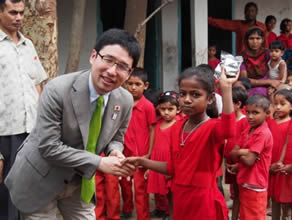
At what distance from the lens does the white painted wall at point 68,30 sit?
7.90 metres

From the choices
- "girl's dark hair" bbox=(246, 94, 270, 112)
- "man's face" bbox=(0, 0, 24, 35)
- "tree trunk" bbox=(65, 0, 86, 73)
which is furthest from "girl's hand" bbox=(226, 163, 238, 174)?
"man's face" bbox=(0, 0, 24, 35)

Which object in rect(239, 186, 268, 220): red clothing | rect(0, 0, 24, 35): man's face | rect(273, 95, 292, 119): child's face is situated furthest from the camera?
rect(273, 95, 292, 119): child's face

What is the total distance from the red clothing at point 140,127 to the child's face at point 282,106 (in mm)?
1236

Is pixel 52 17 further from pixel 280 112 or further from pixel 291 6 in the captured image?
pixel 291 6

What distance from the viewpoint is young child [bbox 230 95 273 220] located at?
3.95 m

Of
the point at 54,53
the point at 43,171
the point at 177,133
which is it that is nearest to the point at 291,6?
the point at 54,53

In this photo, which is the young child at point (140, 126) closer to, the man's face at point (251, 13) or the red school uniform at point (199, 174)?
the red school uniform at point (199, 174)

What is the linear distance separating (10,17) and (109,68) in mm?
1541

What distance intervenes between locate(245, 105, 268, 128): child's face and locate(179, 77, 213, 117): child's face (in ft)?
4.01

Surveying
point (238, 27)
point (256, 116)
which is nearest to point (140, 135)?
point (256, 116)

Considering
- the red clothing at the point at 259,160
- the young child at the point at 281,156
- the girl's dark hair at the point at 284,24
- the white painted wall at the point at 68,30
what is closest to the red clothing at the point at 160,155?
the red clothing at the point at 259,160

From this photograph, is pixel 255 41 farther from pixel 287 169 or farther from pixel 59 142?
pixel 59 142

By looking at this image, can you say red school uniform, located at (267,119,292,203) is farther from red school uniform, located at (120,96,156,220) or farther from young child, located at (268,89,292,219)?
red school uniform, located at (120,96,156,220)

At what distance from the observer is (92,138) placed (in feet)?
9.04
